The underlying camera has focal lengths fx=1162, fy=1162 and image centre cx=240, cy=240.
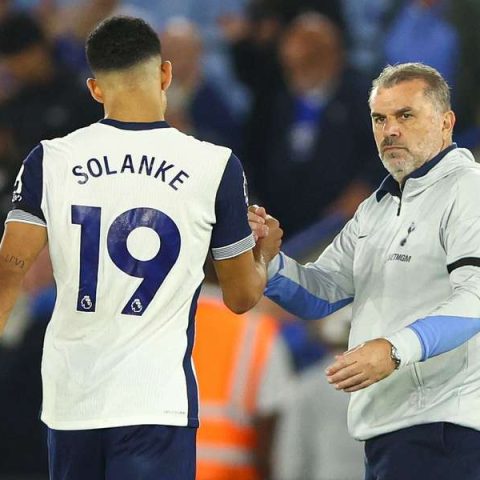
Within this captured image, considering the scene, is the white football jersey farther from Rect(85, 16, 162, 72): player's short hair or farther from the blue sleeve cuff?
the blue sleeve cuff

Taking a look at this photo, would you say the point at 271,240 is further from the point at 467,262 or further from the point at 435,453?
the point at 435,453

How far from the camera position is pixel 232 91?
6.49m

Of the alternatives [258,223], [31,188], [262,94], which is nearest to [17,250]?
[31,188]

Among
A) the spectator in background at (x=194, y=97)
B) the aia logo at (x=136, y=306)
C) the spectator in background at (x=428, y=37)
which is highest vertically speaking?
the spectator in background at (x=428, y=37)

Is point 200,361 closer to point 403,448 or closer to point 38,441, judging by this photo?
point 38,441

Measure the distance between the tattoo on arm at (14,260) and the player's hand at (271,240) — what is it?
0.82m

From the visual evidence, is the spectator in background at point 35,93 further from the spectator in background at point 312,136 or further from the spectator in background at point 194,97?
the spectator in background at point 312,136

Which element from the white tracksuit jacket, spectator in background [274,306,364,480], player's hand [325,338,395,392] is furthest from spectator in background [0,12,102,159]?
player's hand [325,338,395,392]

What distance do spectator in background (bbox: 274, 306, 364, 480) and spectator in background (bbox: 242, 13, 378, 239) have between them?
787 millimetres

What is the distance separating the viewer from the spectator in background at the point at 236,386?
5.48 metres

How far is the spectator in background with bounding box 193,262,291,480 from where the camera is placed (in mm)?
5477

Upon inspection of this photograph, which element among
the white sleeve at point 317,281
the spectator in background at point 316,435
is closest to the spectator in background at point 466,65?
the spectator in background at point 316,435

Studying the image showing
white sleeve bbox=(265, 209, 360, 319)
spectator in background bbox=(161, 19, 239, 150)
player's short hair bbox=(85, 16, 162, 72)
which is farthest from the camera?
spectator in background bbox=(161, 19, 239, 150)

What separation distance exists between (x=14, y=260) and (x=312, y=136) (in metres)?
3.66
